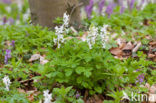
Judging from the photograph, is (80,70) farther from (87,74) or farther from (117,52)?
(117,52)

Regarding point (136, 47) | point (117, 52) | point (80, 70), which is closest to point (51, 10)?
point (117, 52)

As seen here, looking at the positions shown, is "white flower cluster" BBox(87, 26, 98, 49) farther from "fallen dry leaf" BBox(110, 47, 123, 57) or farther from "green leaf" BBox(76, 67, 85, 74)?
"fallen dry leaf" BBox(110, 47, 123, 57)

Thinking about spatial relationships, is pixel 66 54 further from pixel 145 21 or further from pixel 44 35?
pixel 145 21

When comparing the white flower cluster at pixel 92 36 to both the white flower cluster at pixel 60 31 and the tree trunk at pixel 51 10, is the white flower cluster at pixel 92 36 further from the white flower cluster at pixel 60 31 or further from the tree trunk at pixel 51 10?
the tree trunk at pixel 51 10

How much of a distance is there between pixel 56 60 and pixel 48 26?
1.78m

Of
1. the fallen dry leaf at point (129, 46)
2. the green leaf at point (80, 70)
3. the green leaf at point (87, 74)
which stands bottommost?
the green leaf at point (87, 74)

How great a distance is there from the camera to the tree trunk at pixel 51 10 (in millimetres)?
3771

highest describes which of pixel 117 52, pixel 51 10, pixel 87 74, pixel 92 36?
pixel 51 10

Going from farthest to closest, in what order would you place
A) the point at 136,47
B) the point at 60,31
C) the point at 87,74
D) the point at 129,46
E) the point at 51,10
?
the point at 51,10, the point at 129,46, the point at 136,47, the point at 60,31, the point at 87,74

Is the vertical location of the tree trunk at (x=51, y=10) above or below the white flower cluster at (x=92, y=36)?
above

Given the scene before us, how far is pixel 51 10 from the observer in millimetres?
3793

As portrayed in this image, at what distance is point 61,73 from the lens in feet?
7.30

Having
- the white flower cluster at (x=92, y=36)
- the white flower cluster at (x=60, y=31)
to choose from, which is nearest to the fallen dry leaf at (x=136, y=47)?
the white flower cluster at (x=92, y=36)

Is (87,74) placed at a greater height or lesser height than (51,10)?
lesser
